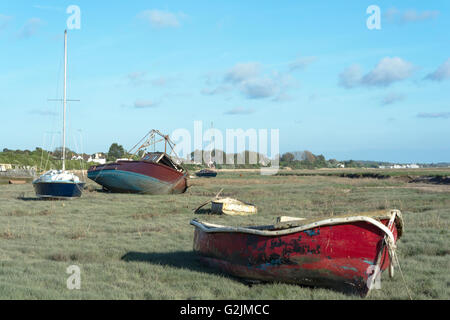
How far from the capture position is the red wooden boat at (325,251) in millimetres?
6355

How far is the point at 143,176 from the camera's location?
28375 mm

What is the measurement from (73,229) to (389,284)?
9037mm

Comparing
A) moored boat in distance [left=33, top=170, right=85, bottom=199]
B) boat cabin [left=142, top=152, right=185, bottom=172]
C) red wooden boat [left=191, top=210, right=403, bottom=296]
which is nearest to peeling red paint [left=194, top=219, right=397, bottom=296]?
→ red wooden boat [left=191, top=210, right=403, bottom=296]

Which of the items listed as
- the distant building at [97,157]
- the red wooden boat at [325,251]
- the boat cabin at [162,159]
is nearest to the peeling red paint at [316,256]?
the red wooden boat at [325,251]

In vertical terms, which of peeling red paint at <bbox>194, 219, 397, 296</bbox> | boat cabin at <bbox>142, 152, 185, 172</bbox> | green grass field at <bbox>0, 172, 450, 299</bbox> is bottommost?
green grass field at <bbox>0, 172, 450, 299</bbox>

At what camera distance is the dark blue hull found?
21.5 m

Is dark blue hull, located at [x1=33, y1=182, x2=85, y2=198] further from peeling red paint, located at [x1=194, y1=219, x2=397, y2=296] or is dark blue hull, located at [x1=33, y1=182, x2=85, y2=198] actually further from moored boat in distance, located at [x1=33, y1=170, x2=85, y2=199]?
peeling red paint, located at [x1=194, y1=219, x2=397, y2=296]

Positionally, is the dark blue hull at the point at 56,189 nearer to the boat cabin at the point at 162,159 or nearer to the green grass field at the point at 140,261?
the green grass field at the point at 140,261

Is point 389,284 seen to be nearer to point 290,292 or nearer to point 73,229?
point 290,292

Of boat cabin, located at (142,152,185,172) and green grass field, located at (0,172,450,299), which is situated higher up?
boat cabin, located at (142,152,185,172)

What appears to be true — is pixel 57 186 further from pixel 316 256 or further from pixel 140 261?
pixel 316 256

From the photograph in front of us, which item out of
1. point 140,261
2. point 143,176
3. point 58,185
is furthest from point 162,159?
point 140,261

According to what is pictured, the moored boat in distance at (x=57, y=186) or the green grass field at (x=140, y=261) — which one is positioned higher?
the moored boat in distance at (x=57, y=186)

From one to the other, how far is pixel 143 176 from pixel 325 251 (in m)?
22.9
